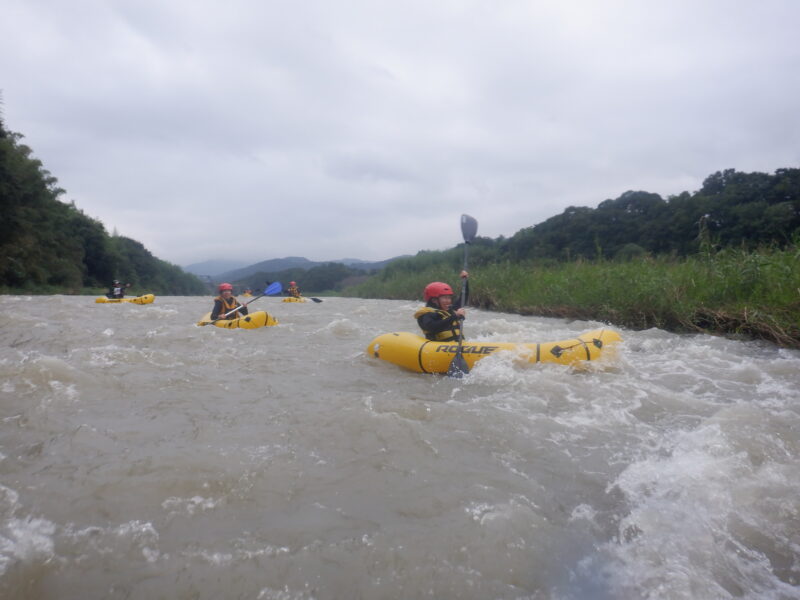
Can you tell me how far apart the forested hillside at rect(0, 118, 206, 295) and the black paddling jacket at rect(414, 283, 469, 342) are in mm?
24260

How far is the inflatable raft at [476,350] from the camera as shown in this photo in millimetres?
4617

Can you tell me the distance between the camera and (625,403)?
355cm

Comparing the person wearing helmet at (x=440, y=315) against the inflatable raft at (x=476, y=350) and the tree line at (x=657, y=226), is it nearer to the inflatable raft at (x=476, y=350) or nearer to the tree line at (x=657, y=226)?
the inflatable raft at (x=476, y=350)

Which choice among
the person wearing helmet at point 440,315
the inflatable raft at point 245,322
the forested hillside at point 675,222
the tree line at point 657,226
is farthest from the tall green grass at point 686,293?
the inflatable raft at point 245,322

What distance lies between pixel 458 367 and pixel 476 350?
310 mm

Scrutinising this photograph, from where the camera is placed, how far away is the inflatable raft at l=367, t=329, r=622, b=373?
4.62 m

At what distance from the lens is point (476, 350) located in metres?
4.88

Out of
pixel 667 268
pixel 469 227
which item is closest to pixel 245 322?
pixel 469 227

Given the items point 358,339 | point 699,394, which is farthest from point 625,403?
point 358,339

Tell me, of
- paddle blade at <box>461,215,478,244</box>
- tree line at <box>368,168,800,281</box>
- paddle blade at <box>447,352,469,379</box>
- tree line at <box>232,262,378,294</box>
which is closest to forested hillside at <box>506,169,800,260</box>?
tree line at <box>368,168,800,281</box>

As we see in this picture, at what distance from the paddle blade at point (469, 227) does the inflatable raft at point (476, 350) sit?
1.72m

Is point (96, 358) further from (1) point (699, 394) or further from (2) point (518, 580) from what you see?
(1) point (699, 394)

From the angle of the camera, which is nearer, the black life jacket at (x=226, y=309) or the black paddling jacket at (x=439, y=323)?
the black paddling jacket at (x=439, y=323)

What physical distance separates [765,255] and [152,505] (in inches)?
314
